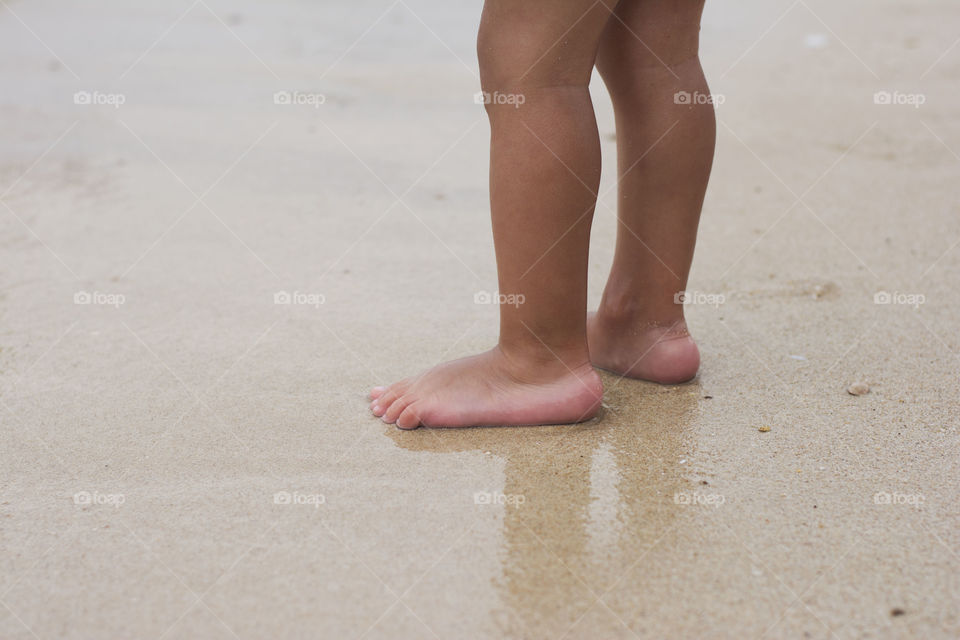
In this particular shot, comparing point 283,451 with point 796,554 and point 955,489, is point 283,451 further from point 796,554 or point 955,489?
point 955,489

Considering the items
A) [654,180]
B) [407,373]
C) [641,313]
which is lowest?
[407,373]

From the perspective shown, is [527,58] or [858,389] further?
[858,389]

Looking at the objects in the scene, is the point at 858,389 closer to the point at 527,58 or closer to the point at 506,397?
the point at 506,397

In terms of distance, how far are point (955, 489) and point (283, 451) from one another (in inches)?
40.3

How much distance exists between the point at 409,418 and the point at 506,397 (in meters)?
0.17

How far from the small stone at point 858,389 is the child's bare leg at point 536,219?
1.58 feet

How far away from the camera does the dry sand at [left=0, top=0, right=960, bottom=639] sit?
1109mm

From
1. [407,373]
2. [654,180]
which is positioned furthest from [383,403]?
[654,180]

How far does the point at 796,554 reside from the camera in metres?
1.16

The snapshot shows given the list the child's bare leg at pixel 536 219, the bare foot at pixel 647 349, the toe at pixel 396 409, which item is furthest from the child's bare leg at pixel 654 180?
the toe at pixel 396 409

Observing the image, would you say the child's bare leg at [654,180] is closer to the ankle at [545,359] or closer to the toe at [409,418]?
the ankle at [545,359]

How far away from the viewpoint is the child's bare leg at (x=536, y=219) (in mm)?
1337

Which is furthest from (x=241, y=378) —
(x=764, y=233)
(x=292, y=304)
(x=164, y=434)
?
(x=764, y=233)

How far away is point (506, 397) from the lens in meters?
1.51
